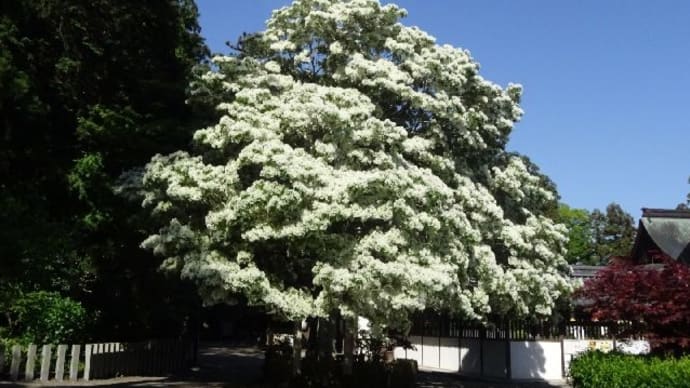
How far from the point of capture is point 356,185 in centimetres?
1627

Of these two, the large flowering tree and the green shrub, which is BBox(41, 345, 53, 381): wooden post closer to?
the large flowering tree

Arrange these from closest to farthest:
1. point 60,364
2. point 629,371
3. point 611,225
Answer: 1. point 629,371
2. point 60,364
3. point 611,225

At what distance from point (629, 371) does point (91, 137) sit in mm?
17438

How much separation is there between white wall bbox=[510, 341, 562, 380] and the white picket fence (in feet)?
45.3

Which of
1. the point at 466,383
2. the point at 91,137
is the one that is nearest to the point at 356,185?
the point at 91,137

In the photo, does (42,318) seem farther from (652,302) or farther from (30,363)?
(652,302)

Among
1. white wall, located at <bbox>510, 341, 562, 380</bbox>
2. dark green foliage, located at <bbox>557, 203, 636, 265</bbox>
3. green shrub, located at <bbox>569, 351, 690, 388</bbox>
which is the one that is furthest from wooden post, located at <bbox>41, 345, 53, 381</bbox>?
dark green foliage, located at <bbox>557, 203, 636, 265</bbox>

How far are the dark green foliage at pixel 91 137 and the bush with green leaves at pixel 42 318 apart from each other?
45cm

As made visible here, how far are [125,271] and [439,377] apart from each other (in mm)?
13727

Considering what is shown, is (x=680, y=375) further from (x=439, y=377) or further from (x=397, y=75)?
(x=439, y=377)

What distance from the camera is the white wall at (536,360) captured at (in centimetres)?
2747

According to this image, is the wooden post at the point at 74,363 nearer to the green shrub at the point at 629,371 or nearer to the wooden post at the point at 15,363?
the wooden post at the point at 15,363

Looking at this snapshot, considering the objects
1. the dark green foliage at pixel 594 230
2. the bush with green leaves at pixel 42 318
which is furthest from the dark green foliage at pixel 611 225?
the bush with green leaves at pixel 42 318

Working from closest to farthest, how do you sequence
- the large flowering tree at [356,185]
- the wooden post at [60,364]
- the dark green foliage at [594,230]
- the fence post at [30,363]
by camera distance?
the large flowering tree at [356,185] < the fence post at [30,363] < the wooden post at [60,364] < the dark green foliage at [594,230]
